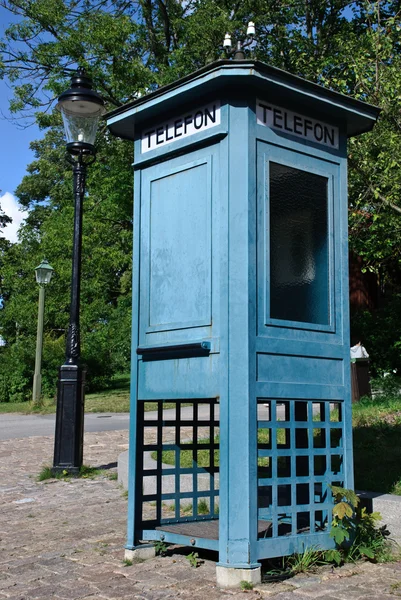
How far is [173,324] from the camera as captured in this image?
4.81 meters

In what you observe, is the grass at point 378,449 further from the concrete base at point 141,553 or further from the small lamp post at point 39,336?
the small lamp post at point 39,336

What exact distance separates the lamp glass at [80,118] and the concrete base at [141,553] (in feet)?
19.9

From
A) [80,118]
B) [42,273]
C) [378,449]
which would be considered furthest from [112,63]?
[378,449]

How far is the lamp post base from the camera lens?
342 inches

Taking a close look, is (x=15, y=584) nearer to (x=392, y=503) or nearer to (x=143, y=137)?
(x=392, y=503)

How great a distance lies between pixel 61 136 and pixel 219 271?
128 ft

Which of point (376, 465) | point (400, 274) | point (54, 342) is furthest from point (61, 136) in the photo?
point (376, 465)

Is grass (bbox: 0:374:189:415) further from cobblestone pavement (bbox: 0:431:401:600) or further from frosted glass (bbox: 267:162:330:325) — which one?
frosted glass (bbox: 267:162:330:325)

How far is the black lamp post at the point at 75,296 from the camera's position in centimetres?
874

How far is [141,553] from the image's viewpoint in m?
4.86

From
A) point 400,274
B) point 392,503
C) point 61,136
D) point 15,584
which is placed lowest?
point 15,584

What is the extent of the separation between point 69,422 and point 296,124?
5.26m

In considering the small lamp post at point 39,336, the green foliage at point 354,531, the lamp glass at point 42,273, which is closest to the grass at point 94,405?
the small lamp post at point 39,336

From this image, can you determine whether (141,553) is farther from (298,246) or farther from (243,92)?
(243,92)
